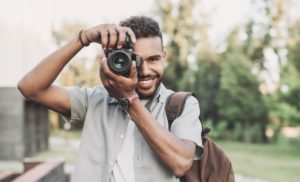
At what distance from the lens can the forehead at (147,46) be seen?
7.13 feet

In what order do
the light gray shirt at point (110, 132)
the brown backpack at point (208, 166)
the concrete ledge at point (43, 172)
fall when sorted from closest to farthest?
the light gray shirt at point (110, 132) < the brown backpack at point (208, 166) < the concrete ledge at point (43, 172)

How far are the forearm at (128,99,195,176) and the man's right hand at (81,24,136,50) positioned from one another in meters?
0.21

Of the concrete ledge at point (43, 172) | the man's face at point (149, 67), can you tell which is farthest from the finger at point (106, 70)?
the concrete ledge at point (43, 172)

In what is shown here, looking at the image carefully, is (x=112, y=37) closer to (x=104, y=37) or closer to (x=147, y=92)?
(x=104, y=37)

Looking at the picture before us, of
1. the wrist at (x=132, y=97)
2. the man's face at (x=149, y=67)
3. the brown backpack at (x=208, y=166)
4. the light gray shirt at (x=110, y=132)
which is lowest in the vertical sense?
the brown backpack at (x=208, y=166)

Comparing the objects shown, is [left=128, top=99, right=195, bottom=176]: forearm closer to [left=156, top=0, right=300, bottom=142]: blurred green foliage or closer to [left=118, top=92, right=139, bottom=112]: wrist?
[left=118, top=92, right=139, bottom=112]: wrist

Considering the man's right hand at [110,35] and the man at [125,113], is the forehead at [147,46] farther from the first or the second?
the man's right hand at [110,35]

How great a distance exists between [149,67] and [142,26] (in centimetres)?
18

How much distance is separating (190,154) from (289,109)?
18.0 m

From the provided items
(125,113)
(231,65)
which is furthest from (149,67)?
(231,65)

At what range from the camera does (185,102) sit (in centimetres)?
219

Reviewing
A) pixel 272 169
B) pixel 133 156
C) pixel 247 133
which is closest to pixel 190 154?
pixel 133 156

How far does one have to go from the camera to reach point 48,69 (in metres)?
2.12

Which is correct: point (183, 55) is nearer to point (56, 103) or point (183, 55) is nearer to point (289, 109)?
point (289, 109)
